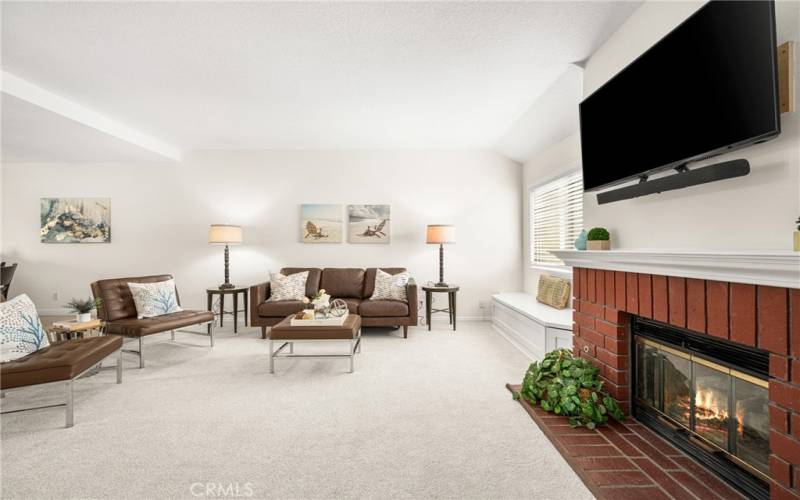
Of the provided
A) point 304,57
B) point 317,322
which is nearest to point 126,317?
point 317,322

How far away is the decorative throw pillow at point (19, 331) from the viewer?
92.7 inches

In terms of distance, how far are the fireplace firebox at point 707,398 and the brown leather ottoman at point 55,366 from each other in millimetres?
3453

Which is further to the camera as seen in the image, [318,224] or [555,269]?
[318,224]

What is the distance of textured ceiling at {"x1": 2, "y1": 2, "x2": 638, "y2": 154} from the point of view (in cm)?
226

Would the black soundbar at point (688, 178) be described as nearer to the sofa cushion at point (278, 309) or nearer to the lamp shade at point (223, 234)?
the sofa cushion at point (278, 309)

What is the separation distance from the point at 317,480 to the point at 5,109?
451 centimetres

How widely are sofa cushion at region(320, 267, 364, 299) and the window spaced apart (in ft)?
8.07

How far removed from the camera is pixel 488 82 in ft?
10.6

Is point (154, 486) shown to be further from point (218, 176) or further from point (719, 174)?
point (218, 176)

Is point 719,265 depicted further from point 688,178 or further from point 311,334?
point 311,334

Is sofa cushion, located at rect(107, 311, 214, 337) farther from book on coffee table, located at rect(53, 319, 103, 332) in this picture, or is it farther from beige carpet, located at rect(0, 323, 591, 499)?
beige carpet, located at rect(0, 323, 591, 499)

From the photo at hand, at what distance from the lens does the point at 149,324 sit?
334 centimetres

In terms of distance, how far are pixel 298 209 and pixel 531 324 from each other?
3636 mm

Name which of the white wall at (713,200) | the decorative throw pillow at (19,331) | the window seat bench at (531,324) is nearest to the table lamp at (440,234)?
the window seat bench at (531,324)
